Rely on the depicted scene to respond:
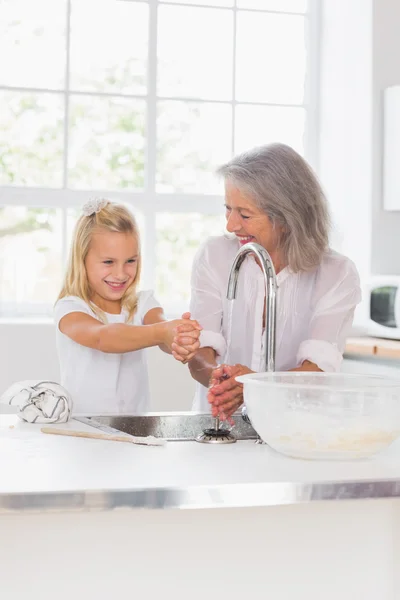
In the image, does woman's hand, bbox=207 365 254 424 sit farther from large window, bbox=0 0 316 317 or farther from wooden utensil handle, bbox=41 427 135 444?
large window, bbox=0 0 316 317

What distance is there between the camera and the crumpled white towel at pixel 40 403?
5.18 feet

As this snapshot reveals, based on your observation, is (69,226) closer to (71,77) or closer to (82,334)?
(71,77)

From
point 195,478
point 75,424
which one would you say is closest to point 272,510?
point 195,478

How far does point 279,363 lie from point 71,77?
2134 mm

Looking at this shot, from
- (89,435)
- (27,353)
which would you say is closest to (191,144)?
(27,353)

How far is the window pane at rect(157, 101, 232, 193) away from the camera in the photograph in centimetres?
385

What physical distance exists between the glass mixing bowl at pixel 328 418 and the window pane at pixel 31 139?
2.63 m

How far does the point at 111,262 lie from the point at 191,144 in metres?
1.86

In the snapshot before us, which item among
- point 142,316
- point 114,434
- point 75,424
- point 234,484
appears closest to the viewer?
point 234,484

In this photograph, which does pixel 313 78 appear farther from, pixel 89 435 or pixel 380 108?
pixel 89 435

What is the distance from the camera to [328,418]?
1.21 metres

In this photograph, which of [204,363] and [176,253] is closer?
[204,363]

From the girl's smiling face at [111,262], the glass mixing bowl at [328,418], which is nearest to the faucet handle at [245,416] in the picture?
the glass mixing bowl at [328,418]

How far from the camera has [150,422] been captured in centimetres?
171
